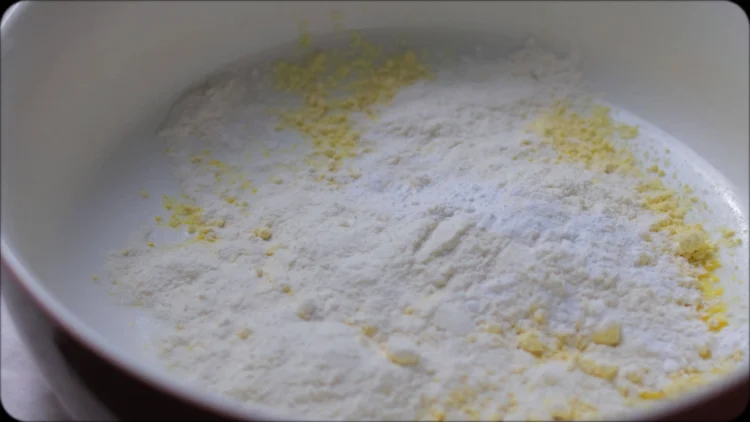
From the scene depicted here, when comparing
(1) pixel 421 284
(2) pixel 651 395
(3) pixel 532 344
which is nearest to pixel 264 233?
(1) pixel 421 284

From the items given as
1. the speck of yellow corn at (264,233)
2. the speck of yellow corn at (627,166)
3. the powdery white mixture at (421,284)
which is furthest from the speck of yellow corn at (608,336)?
the speck of yellow corn at (264,233)

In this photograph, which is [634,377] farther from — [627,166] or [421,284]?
[627,166]

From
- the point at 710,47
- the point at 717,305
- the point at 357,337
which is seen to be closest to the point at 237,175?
the point at 357,337

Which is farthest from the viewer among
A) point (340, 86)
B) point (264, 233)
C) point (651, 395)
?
point (340, 86)

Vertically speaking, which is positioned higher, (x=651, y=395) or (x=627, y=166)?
(x=627, y=166)

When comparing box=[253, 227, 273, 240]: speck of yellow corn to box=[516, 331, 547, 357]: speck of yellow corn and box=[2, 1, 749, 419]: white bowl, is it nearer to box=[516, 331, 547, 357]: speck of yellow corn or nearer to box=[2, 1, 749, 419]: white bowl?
box=[2, 1, 749, 419]: white bowl

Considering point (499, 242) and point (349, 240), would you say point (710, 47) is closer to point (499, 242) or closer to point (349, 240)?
point (499, 242)

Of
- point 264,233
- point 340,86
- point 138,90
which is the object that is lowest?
A: point 264,233
